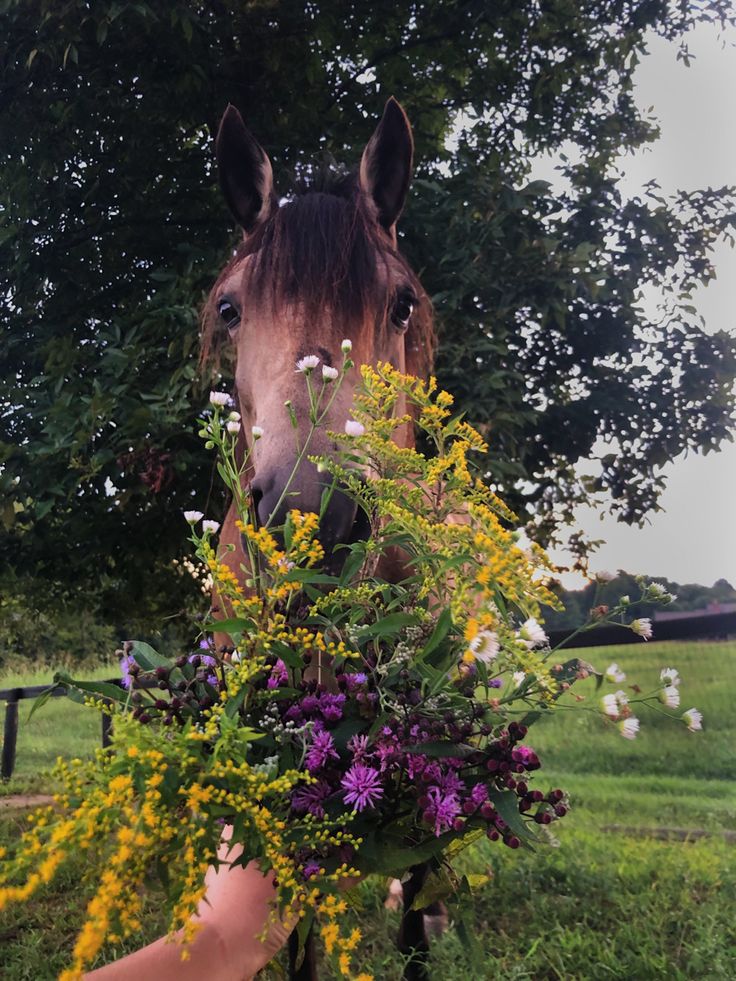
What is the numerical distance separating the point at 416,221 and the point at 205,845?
2.92 metres

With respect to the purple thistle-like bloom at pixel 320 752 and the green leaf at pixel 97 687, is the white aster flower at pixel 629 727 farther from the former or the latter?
the green leaf at pixel 97 687

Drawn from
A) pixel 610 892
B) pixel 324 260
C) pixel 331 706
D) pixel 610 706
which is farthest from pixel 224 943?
pixel 610 892

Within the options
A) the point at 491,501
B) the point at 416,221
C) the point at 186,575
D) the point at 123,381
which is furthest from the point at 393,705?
the point at 186,575

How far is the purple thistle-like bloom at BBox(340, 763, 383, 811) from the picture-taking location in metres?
0.79

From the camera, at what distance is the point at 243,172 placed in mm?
2463

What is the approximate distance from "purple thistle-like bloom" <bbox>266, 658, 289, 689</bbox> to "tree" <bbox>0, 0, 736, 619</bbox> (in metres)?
1.94

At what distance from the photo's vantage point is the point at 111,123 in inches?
130

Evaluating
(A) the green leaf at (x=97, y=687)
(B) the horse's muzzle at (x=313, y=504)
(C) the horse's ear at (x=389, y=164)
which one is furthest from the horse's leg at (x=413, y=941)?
(C) the horse's ear at (x=389, y=164)

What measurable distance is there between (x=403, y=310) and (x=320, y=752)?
1.74 m

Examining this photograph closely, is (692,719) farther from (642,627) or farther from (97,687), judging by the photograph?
(97,687)

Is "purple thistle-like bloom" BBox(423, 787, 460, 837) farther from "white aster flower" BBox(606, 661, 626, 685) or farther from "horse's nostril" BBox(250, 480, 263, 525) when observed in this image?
"horse's nostril" BBox(250, 480, 263, 525)

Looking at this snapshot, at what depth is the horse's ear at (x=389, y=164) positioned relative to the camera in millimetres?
2352

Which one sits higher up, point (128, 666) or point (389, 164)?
point (389, 164)

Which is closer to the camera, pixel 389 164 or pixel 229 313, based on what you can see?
pixel 229 313
